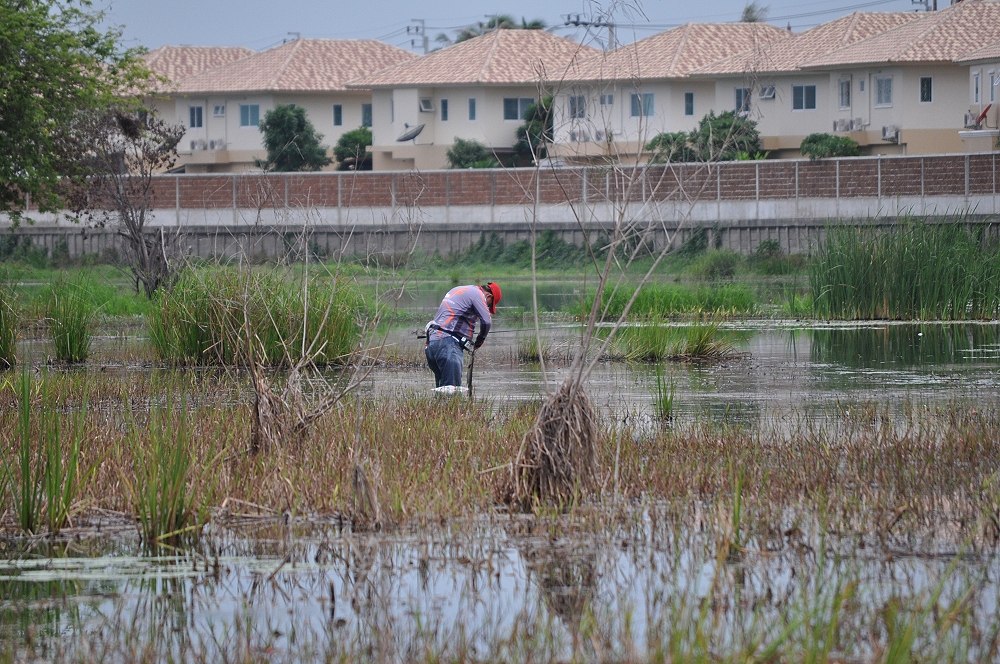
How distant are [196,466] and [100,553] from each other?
1389 millimetres

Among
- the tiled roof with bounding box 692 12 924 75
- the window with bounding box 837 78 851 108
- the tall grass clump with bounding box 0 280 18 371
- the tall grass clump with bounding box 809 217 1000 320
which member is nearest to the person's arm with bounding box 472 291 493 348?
the tall grass clump with bounding box 0 280 18 371

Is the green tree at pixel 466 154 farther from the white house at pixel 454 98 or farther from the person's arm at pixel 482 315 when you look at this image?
the person's arm at pixel 482 315

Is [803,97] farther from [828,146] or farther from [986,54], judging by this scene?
[986,54]

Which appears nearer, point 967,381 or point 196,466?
point 196,466

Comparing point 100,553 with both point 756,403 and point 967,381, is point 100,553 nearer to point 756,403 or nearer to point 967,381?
point 756,403

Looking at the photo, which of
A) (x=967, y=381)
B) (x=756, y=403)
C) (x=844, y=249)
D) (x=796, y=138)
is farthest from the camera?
(x=796, y=138)

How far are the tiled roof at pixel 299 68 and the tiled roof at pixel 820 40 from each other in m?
19.4

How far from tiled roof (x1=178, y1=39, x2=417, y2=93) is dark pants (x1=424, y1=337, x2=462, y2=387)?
59405mm

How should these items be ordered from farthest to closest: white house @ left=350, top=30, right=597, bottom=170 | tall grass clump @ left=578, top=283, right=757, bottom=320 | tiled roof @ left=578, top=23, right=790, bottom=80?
1. white house @ left=350, top=30, right=597, bottom=170
2. tiled roof @ left=578, top=23, right=790, bottom=80
3. tall grass clump @ left=578, top=283, right=757, bottom=320

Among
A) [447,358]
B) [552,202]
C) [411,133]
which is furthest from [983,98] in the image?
[447,358]

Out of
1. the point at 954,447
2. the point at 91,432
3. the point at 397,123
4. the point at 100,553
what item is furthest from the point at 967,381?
the point at 397,123

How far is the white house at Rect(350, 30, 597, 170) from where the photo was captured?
67.8m

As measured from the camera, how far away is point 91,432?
34.5 feet

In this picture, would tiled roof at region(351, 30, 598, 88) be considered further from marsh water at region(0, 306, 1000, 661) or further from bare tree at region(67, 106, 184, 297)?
marsh water at region(0, 306, 1000, 661)
